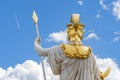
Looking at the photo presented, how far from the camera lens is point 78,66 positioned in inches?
352

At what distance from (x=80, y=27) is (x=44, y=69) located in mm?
1251

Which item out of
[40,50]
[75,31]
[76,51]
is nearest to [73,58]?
[76,51]

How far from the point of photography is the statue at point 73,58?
8922 mm

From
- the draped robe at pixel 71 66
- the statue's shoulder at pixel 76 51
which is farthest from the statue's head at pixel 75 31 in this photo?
the draped robe at pixel 71 66

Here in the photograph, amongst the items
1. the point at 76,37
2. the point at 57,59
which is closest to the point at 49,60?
the point at 57,59

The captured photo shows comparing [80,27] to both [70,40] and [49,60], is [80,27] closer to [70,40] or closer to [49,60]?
[70,40]

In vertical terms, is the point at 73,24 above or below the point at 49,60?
above

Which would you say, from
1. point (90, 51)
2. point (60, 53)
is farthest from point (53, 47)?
point (90, 51)

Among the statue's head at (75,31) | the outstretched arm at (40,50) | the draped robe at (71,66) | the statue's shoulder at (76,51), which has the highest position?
the statue's head at (75,31)

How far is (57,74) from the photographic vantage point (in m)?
9.16

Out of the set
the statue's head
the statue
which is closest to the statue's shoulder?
the statue

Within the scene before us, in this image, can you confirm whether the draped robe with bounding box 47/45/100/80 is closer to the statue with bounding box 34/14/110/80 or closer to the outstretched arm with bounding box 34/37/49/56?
the statue with bounding box 34/14/110/80

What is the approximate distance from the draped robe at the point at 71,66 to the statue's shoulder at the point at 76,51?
0.26 ft

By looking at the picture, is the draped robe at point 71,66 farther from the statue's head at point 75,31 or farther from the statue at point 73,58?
the statue's head at point 75,31
